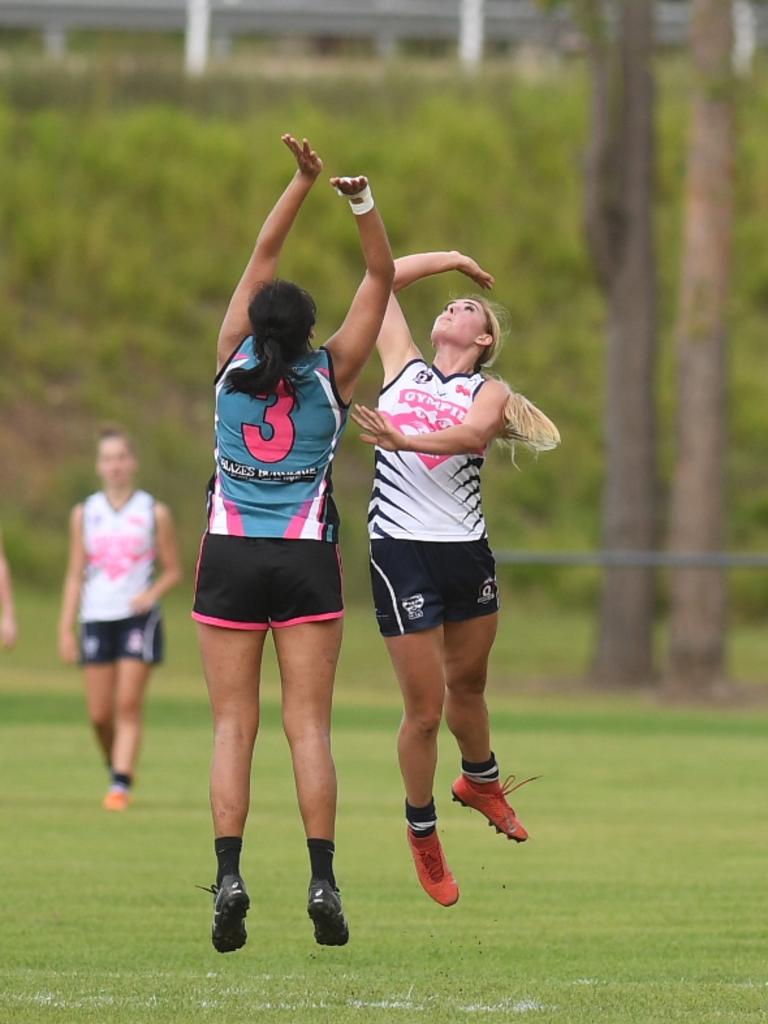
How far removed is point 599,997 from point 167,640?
20.2 metres

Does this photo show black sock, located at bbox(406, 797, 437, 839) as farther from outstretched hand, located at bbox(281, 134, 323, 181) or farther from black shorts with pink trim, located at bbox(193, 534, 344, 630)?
outstretched hand, located at bbox(281, 134, 323, 181)

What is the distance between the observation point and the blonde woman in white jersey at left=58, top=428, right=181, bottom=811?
12.5 m

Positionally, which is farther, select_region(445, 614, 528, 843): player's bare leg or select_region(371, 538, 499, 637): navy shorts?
select_region(445, 614, 528, 843): player's bare leg

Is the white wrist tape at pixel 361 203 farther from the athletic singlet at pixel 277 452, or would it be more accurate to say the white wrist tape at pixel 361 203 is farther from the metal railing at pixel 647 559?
the metal railing at pixel 647 559

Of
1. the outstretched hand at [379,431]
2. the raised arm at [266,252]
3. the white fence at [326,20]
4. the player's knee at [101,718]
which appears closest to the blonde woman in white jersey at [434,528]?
the outstretched hand at [379,431]

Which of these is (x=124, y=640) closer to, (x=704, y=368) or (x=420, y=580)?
(x=420, y=580)

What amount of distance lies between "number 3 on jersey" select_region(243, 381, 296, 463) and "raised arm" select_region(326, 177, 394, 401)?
0.65 feet

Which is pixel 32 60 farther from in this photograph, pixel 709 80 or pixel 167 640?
pixel 709 80

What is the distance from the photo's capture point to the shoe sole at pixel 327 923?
670 centimetres

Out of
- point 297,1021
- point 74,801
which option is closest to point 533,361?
point 74,801

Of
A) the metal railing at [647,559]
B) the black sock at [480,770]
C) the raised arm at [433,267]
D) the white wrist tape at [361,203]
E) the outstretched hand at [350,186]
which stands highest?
the outstretched hand at [350,186]

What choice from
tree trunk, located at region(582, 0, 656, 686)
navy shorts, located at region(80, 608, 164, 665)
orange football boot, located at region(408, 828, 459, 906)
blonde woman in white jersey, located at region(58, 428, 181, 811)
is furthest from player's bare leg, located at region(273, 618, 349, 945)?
tree trunk, located at region(582, 0, 656, 686)

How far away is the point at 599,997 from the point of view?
681cm

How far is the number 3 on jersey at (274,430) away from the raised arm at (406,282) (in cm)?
100
